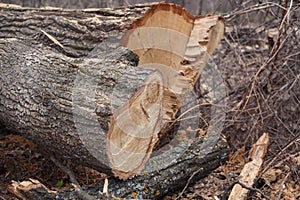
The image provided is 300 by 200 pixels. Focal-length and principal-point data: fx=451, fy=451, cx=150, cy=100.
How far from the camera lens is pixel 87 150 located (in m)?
2.63

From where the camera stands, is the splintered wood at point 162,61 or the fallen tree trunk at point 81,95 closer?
the fallen tree trunk at point 81,95

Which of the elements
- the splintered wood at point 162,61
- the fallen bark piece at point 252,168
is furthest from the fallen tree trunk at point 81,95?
the fallen bark piece at point 252,168

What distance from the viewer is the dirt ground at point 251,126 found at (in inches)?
129

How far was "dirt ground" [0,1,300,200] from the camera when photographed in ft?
10.8

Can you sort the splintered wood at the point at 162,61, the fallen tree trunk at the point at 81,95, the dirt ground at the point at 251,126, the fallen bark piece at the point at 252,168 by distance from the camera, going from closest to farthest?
the fallen tree trunk at the point at 81,95, the splintered wood at the point at 162,61, the fallen bark piece at the point at 252,168, the dirt ground at the point at 251,126

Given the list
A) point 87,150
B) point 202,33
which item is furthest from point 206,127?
point 87,150

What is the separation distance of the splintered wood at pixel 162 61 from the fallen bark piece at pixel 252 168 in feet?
2.11

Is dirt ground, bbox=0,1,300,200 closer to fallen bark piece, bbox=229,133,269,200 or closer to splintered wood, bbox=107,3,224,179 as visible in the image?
fallen bark piece, bbox=229,133,269,200

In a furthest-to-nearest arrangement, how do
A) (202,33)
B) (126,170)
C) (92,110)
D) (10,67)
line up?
(202,33)
(10,67)
(126,170)
(92,110)

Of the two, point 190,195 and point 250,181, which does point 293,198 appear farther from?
point 190,195

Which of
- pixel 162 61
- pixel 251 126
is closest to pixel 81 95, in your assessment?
pixel 162 61

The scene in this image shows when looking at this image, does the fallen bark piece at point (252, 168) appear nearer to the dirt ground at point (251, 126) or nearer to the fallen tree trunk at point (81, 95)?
the dirt ground at point (251, 126)

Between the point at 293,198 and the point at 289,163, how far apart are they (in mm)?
254

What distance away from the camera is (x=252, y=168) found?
330 cm
